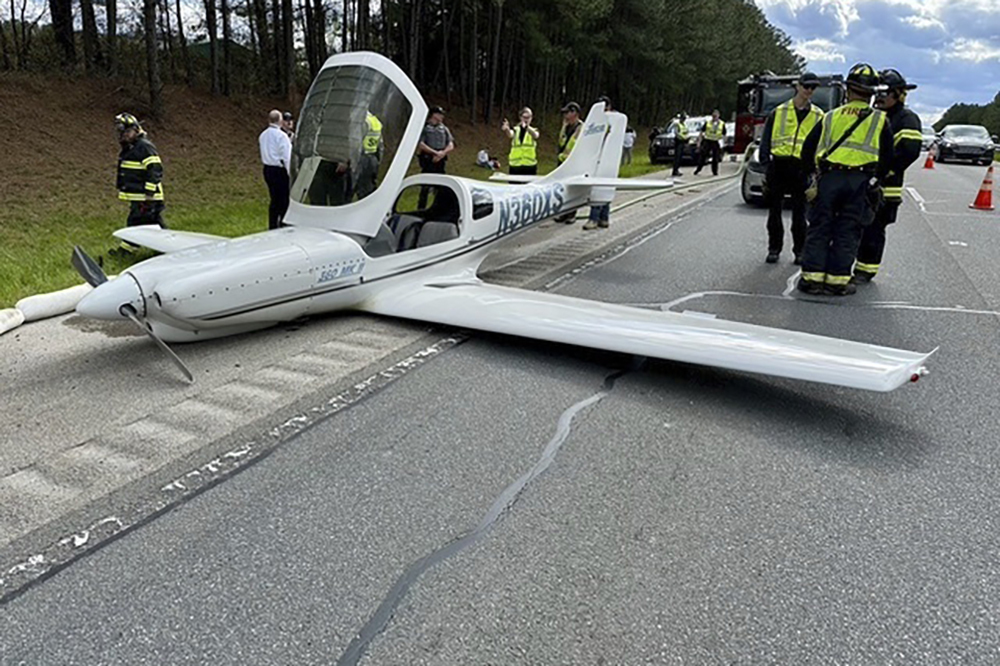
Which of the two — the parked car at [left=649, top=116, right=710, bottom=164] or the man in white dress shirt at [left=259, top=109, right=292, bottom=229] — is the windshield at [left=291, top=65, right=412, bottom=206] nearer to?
the man in white dress shirt at [left=259, top=109, right=292, bottom=229]

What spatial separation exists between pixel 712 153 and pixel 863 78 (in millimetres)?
16233

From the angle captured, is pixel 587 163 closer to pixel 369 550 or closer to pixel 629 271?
pixel 629 271

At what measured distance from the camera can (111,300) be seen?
164 inches

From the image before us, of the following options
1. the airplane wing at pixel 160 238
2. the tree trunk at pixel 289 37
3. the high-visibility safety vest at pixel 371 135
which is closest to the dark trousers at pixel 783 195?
the high-visibility safety vest at pixel 371 135

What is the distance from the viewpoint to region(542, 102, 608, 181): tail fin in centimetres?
883

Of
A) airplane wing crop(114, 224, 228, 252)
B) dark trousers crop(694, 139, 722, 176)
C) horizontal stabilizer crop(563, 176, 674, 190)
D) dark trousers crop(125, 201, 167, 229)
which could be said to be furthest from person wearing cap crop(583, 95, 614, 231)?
dark trousers crop(694, 139, 722, 176)

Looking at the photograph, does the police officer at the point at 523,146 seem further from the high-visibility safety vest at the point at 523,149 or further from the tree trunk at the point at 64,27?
the tree trunk at the point at 64,27

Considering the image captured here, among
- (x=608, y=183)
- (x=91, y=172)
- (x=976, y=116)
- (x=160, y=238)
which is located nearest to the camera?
(x=160, y=238)

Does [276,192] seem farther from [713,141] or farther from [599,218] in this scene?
[713,141]

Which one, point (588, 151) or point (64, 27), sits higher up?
point (64, 27)

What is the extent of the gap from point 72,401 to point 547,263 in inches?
214

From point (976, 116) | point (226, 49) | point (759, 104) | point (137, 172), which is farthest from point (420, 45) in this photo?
point (976, 116)

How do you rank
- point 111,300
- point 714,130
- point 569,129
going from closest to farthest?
point 111,300 < point 569,129 < point 714,130

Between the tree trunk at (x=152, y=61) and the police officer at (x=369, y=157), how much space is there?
1242 cm
